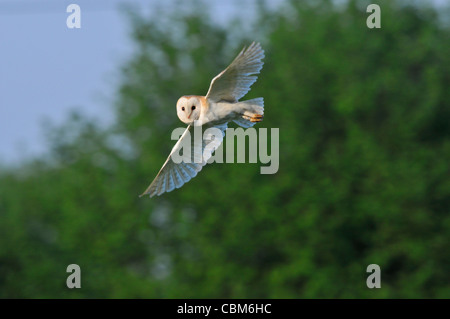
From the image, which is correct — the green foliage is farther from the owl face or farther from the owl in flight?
the owl face

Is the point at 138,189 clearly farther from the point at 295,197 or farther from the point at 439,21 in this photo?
the point at 439,21

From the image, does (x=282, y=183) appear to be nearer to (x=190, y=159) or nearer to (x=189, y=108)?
(x=190, y=159)

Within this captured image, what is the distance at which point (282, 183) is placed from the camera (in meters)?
18.6

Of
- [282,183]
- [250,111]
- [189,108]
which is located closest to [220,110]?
[250,111]

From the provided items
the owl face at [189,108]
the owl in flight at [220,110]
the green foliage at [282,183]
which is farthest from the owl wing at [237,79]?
the green foliage at [282,183]

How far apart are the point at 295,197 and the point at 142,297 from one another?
4166 mm

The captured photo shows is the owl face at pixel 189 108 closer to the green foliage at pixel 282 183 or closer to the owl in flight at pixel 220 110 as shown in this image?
the owl in flight at pixel 220 110

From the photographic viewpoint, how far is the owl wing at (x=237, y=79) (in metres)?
3.34

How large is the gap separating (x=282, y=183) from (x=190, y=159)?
1501 cm

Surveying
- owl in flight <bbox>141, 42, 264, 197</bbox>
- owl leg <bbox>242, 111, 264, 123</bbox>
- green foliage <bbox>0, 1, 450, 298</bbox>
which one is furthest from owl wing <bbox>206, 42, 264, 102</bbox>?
green foliage <bbox>0, 1, 450, 298</bbox>

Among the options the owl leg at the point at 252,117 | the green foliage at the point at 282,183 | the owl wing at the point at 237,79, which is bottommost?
the owl leg at the point at 252,117

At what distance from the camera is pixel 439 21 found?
1981 centimetres
